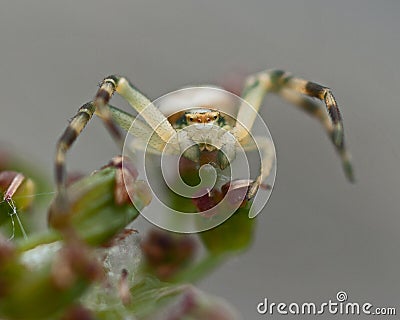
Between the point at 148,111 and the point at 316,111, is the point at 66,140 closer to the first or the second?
the point at 148,111

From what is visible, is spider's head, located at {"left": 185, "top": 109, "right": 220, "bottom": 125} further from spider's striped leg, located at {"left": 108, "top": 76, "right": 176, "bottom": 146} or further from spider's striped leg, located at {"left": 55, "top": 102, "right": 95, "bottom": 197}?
spider's striped leg, located at {"left": 55, "top": 102, "right": 95, "bottom": 197}

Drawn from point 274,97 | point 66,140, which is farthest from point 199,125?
point 274,97

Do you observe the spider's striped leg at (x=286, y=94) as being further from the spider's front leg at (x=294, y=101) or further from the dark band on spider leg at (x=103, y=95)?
the dark band on spider leg at (x=103, y=95)

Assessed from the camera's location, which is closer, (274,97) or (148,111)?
(148,111)

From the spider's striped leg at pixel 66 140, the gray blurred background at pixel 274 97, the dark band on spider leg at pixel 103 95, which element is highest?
the gray blurred background at pixel 274 97

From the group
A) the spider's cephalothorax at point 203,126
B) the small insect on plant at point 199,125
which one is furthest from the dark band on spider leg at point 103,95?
the spider's cephalothorax at point 203,126

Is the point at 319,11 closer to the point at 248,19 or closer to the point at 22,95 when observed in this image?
the point at 248,19

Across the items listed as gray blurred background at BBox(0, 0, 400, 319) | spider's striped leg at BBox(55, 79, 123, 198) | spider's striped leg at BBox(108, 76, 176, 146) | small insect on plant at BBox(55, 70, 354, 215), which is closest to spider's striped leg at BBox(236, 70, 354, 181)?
small insect on plant at BBox(55, 70, 354, 215)
